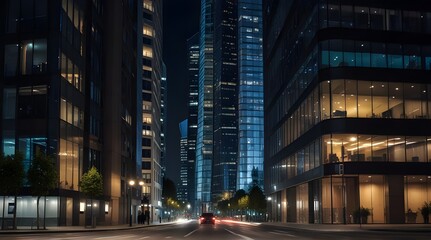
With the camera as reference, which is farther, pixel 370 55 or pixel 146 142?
pixel 146 142

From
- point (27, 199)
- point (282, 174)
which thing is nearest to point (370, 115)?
point (282, 174)

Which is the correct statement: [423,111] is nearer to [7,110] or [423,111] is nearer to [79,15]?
[79,15]

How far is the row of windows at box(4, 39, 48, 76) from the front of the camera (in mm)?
59094

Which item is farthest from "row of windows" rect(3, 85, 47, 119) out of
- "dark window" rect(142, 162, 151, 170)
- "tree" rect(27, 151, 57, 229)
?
"dark window" rect(142, 162, 151, 170)

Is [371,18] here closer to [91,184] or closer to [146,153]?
[91,184]

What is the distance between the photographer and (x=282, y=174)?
3866 inches

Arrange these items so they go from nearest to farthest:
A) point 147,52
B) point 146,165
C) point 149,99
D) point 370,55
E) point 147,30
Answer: point 370,55, point 147,30, point 146,165, point 147,52, point 149,99

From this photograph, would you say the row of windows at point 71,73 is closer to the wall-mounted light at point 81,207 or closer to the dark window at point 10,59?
the dark window at point 10,59

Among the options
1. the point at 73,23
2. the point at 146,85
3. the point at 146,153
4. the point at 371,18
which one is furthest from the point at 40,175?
the point at 146,85

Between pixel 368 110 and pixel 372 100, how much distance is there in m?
1.42

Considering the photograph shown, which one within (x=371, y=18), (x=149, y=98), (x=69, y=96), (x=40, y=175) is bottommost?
(x=40, y=175)

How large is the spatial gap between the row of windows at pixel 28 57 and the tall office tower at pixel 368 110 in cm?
3309

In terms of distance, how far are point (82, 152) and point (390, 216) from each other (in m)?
38.3

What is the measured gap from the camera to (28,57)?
195 feet
